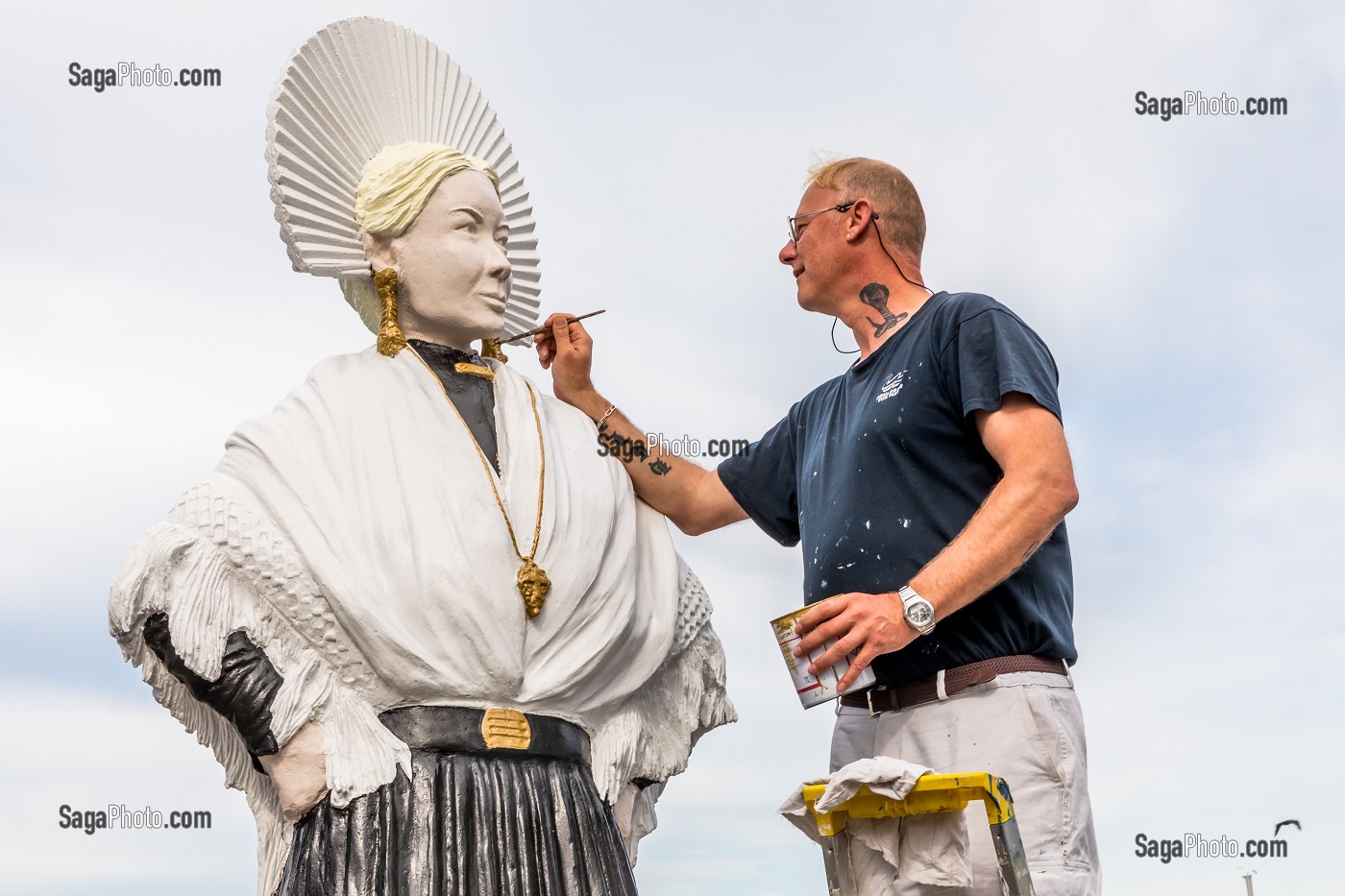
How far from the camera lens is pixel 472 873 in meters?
3.90

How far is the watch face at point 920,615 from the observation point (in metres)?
4.20

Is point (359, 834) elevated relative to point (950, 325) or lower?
lower

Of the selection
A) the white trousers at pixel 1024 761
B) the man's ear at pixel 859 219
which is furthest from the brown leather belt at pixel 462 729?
the man's ear at pixel 859 219

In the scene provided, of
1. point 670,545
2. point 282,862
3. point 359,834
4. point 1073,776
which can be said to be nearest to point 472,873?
point 359,834

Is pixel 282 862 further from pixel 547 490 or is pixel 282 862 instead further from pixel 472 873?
pixel 547 490

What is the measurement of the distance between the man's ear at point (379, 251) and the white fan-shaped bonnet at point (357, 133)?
26 mm

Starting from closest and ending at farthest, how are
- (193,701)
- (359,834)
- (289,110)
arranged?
(359,834), (193,701), (289,110)

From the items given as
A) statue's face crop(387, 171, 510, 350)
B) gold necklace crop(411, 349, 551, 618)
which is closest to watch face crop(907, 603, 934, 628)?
gold necklace crop(411, 349, 551, 618)

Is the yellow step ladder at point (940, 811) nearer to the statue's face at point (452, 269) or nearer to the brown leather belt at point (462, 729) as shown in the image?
the brown leather belt at point (462, 729)

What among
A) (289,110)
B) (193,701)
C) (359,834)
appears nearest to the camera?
(359,834)

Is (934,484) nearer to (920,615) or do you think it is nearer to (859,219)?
(920,615)

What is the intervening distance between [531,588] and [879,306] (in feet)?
5.29

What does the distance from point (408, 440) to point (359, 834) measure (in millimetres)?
984

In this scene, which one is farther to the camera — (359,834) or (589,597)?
(589,597)
